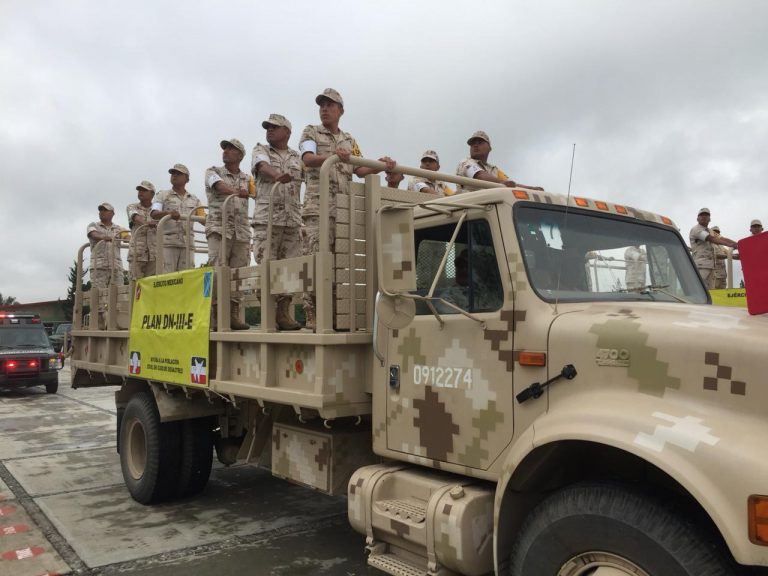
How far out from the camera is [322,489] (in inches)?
155

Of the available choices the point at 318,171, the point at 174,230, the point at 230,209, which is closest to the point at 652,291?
the point at 318,171

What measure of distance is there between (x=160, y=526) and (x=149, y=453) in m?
0.66

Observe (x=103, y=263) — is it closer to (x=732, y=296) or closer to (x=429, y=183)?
(x=429, y=183)

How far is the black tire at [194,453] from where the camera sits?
5.55 metres

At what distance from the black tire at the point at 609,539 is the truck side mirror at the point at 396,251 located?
1.10m

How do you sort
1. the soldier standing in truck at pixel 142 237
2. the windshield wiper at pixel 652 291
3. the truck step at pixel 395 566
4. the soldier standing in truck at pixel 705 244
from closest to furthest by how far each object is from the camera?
1. the truck step at pixel 395 566
2. the windshield wiper at pixel 652 291
3. the soldier standing in truck at pixel 142 237
4. the soldier standing in truck at pixel 705 244

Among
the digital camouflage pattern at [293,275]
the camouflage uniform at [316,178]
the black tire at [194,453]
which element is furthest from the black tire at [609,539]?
the black tire at [194,453]

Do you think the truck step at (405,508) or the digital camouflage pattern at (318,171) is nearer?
the truck step at (405,508)

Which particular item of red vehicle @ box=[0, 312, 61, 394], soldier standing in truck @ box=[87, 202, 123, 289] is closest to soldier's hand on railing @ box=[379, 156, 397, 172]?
soldier standing in truck @ box=[87, 202, 123, 289]

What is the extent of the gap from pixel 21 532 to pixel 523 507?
406 centimetres

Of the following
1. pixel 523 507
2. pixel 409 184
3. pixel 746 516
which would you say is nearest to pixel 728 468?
pixel 746 516

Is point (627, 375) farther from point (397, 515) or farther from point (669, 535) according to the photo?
point (397, 515)

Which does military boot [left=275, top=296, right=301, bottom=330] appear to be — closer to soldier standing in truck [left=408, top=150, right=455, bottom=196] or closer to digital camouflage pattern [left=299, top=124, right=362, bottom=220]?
digital camouflage pattern [left=299, top=124, right=362, bottom=220]

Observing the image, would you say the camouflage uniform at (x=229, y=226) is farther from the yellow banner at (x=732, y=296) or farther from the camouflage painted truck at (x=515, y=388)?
the yellow banner at (x=732, y=296)
